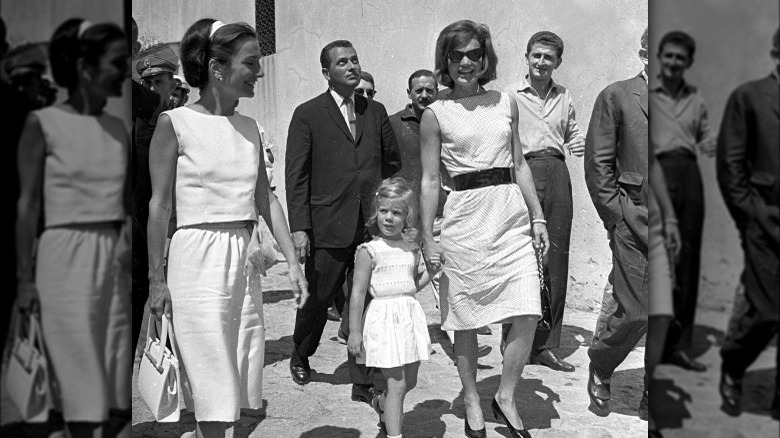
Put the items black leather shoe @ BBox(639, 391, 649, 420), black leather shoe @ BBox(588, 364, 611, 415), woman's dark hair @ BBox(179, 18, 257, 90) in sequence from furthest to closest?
black leather shoe @ BBox(588, 364, 611, 415)
black leather shoe @ BBox(639, 391, 649, 420)
woman's dark hair @ BBox(179, 18, 257, 90)

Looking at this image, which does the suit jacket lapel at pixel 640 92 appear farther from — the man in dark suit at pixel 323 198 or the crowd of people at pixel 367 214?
the man in dark suit at pixel 323 198

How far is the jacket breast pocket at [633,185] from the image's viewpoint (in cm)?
417

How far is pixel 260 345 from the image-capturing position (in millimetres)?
3033

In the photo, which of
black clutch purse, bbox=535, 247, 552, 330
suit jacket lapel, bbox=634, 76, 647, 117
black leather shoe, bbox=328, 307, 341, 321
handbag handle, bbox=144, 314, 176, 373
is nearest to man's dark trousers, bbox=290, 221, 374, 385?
black clutch purse, bbox=535, 247, 552, 330

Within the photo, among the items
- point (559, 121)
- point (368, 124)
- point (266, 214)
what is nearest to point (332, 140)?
point (368, 124)

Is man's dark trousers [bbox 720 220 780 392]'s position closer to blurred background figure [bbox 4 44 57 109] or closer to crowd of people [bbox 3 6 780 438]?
crowd of people [bbox 3 6 780 438]

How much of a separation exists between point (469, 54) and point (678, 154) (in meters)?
3.33

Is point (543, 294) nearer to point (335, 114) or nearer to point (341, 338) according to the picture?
point (335, 114)

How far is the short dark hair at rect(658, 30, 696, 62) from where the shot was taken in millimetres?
705

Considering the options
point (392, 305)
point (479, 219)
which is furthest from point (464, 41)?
point (392, 305)

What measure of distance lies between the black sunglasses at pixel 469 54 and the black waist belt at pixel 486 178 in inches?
19.7

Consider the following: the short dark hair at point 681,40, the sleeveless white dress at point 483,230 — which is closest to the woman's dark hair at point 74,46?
the short dark hair at point 681,40

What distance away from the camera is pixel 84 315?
0.75m

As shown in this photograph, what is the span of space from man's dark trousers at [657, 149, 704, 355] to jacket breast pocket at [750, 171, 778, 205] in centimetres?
5
